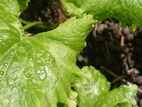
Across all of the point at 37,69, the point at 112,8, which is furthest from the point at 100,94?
the point at 37,69

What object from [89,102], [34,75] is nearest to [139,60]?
[89,102]

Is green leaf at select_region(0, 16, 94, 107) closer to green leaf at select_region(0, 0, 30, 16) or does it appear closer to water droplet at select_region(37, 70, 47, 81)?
water droplet at select_region(37, 70, 47, 81)

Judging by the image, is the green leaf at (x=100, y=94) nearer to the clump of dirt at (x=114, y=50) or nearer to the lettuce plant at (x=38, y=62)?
the lettuce plant at (x=38, y=62)

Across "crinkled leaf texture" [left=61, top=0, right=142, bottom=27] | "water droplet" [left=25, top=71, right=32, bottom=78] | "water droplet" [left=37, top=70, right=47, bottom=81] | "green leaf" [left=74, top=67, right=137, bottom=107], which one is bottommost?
"green leaf" [left=74, top=67, right=137, bottom=107]

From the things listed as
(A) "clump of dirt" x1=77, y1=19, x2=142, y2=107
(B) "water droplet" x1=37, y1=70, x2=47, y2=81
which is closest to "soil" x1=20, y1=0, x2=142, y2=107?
(A) "clump of dirt" x1=77, y1=19, x2=142, y2=107

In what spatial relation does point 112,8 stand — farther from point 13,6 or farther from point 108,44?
point 108,44

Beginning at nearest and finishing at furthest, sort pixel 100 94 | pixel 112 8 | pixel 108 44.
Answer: pixel 112 8
pixel 100 94
pixel 108 44
